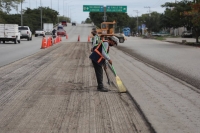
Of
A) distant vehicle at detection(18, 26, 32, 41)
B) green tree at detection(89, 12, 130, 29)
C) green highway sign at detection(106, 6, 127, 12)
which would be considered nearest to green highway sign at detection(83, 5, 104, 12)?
green highway sign at detection(106, 6, 127, 12)

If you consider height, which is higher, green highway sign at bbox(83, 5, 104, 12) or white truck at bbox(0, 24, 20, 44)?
green highway sign at bbox(83, 5, 104, 12)

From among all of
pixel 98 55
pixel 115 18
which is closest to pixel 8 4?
pixel 115 18

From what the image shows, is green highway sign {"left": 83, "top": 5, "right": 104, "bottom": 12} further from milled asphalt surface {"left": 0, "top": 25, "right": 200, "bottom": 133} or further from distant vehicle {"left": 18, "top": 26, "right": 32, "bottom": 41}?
milled asphalt surface {"left": 0, "top": 25, "right": 200, "bottom": 133}

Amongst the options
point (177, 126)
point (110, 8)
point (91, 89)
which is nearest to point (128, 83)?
point (91, 89)

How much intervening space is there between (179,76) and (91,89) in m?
4.48

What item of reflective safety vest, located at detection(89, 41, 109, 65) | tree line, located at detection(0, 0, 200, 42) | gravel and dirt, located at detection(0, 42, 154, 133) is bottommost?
gravel and dirt, located at detection(0, 42, 154, 133)

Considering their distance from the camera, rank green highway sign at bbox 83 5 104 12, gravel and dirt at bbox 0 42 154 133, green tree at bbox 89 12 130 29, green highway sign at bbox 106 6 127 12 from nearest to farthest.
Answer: gravel and dirt at bbox 0 42 154 133 < green highway sign at bbox 83 5 104 12 < green highway sign at bbox 106 6 127 12 < green tree at bbox 89 12 130 29

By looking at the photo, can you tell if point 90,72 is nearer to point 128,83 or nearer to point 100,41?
point 128,83

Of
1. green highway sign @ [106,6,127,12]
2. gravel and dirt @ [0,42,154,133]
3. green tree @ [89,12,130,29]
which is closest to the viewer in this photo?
gravel and dirt @ [0,42,154,133]

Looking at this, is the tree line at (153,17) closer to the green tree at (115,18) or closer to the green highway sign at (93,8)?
the green tree at (115,18)

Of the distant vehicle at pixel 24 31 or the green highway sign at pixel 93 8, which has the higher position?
the green highway sign at pixel 93 8

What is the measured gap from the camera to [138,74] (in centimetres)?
1448

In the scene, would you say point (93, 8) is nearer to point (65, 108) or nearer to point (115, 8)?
point (115, 8)

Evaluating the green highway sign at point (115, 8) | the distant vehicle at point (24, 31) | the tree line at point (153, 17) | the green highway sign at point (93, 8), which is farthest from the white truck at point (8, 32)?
the green highway sign at point (115, 8)
